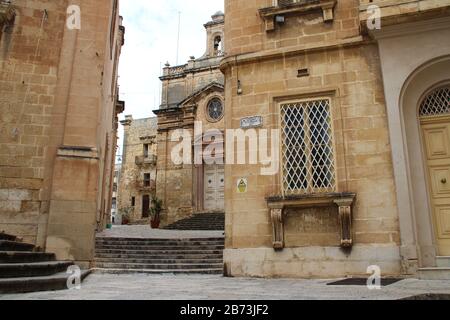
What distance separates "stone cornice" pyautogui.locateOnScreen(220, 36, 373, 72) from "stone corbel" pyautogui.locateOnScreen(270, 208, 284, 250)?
3.28 m

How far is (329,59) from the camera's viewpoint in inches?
316

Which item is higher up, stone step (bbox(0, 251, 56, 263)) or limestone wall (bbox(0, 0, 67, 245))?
limestone wall (bbox(0, 0, 67, 245))

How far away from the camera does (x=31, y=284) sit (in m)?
5.38

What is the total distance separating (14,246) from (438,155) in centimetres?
808

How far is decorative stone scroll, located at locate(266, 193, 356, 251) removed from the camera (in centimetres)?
709

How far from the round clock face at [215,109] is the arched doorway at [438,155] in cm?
2107

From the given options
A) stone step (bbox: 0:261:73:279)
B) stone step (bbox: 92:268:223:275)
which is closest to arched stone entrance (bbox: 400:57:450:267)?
stone step (bbox: 92:268:223:275)

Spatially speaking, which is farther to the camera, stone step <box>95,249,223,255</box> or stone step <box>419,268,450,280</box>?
stone step <box>95,249,223,255</box>

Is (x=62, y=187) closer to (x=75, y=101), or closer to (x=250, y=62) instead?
(x=75, y=101)

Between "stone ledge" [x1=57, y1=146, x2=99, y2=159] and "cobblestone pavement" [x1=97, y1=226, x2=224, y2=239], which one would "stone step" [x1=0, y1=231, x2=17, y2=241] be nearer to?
"stone ledge" [x1=57, y1=146, x2=99, y2=159]

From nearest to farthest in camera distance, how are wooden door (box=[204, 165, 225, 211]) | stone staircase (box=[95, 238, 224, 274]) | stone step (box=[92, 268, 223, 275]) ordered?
stone step (box=[92, 268, 223, 275]), stone staircase (box=[95, 238, 224, 274]), wooden door (box=[204, 165, 225, 211])

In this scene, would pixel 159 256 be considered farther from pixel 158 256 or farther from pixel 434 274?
pixel 434 274

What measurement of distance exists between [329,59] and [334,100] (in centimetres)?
89

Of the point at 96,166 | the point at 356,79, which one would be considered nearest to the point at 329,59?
the point at 356,79
